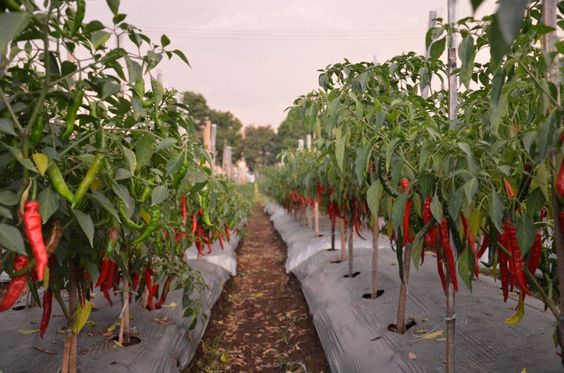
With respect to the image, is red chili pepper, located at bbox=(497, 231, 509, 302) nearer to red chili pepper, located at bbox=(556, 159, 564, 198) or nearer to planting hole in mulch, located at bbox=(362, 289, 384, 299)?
red chili pepper, located at bbox=(556, 159, 564, 198)

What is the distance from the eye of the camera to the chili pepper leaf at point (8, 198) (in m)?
1.15

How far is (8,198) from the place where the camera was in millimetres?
1167

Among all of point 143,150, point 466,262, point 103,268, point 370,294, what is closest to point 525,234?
point 466,262

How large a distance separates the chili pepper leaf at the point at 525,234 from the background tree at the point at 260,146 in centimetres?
→ 4241

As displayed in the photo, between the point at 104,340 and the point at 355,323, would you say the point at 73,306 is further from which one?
the point at 355,323

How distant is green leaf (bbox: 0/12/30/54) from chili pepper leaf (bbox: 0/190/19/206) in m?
0.42

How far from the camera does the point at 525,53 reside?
4.30 ft

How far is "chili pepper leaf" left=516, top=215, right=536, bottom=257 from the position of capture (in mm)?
1429

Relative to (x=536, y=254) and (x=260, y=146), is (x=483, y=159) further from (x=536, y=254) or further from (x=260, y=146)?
(x=260, y=146)

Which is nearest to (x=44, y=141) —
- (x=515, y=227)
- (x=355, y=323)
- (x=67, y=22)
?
(x=67, y=22)

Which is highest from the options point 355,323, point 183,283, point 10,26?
point 10,26

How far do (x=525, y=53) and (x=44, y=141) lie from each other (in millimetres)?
1497

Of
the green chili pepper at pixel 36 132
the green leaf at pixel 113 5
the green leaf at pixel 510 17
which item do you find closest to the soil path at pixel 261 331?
the green chili pepper at pixel 36 132

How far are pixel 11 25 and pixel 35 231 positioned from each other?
1.71ft
